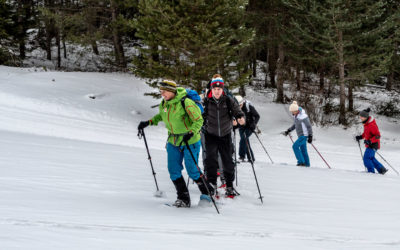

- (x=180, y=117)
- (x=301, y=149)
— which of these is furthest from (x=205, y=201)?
(x=301, y=149)

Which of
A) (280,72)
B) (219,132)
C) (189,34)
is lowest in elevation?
(219,132)

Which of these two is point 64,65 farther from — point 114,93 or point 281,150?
point 281,150

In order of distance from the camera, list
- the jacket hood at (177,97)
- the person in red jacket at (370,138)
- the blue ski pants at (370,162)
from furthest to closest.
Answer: the blue ski pants at (370,162) < the person in red jacket at (370,138) < the jacket hood at (177,97)

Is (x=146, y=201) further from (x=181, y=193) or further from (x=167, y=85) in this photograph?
(x=167, y=85)

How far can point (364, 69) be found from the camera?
60.6 ft

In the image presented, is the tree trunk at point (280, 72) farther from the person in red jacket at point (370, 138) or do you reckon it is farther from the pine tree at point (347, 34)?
the person in red jacket at point (370, 138)

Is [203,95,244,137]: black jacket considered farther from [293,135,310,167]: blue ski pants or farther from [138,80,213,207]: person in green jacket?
[293,135,310,167]: blue ski pants

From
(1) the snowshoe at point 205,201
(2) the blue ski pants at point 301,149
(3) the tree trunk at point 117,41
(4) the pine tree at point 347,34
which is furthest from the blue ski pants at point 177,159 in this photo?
(3) the tree trunk at point 117,41

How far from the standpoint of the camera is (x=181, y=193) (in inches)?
205

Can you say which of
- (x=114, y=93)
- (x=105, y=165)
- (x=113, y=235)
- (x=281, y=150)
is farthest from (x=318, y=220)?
(x=114, y=93)

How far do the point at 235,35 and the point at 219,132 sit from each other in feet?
34.0

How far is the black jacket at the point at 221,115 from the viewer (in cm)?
571

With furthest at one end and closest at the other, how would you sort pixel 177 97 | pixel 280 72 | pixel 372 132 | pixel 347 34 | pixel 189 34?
pixel 280 72, pixel 347 34, pixel 189 34, pixel 372 132, pixel 177 97

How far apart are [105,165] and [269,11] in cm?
1712
